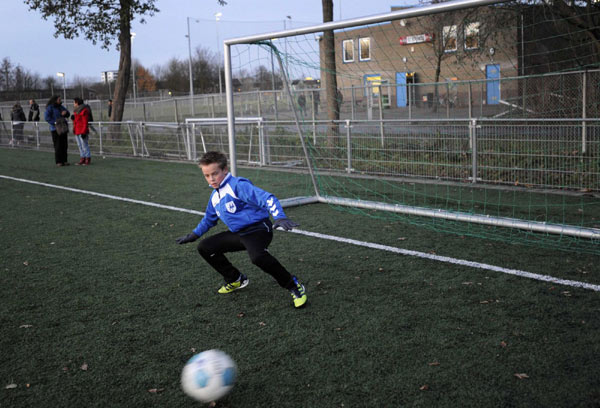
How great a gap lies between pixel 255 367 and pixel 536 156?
275 inches

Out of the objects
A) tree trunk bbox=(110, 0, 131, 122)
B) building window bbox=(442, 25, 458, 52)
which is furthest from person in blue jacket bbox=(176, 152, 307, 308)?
tree trunk bbox=(110, 0, 131, 122)

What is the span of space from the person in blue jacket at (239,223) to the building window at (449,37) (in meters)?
7.13

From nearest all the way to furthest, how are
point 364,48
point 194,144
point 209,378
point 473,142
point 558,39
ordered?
1. point 209,378
2. point 558,39
3. point 364,48
4. point 473,142
5. point 194,144

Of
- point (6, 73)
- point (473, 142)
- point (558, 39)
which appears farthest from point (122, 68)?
point (6, 73)

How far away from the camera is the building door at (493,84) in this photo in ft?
34.9

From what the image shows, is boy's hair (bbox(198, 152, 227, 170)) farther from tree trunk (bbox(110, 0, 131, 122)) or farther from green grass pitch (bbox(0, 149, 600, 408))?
tree trunk (bbox(110, 0, 131, 122))

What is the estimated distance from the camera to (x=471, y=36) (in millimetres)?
11047

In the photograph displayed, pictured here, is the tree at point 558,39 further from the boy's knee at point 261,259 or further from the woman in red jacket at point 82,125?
the woman in red jacket at point 82,125

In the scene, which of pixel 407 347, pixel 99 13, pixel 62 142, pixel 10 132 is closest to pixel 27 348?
pixel 407 347

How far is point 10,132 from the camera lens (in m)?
24.0

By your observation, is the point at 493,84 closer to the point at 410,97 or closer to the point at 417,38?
the point at 410,97

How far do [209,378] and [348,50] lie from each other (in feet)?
27.9

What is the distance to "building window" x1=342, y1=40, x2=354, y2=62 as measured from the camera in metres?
10.2

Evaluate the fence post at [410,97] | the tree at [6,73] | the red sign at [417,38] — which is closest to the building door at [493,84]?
the red sign at [417,38]
